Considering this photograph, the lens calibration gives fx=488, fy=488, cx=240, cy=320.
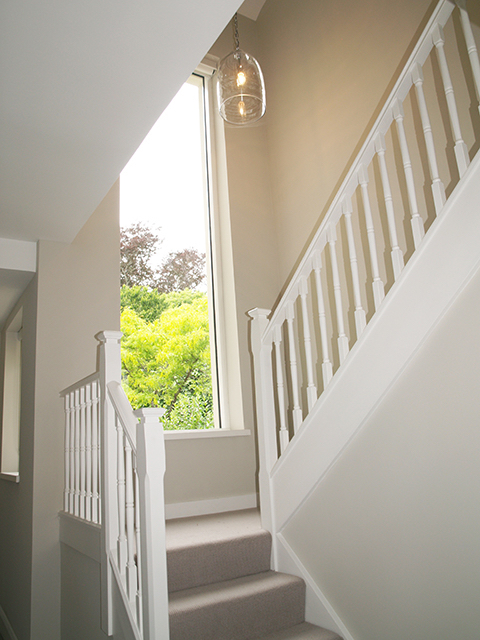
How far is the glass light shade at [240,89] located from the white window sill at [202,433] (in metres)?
2.39

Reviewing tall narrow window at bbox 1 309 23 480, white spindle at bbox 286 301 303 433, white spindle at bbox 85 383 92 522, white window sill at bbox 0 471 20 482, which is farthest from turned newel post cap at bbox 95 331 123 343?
tall narrow window at bbox 1 309 23 480

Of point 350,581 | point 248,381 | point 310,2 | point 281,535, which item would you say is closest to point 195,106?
point 310,2

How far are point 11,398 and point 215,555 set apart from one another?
2628 mm

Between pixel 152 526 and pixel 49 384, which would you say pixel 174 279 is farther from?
pixel 152 526

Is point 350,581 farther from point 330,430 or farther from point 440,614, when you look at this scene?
point 330,430

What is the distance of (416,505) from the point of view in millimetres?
2143

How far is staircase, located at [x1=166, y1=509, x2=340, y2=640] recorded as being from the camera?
2316mm

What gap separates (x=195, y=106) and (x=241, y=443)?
10.8ft

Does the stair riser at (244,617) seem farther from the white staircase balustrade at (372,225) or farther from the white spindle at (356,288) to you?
the white spindle at (356,288)

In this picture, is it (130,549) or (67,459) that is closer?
(130,549)

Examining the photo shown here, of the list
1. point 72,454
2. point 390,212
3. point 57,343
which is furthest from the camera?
point 57,343

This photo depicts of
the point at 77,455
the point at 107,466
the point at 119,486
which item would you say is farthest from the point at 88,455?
the point at 119,486

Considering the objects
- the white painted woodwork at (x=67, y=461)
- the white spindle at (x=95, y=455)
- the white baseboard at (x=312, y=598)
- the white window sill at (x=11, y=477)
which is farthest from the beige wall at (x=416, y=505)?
the white window sill at (x=11, y=477)

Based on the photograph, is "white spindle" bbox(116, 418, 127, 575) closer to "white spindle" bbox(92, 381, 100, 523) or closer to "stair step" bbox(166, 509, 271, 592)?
"white spindle" bbox(92, 381, 100, 523)
